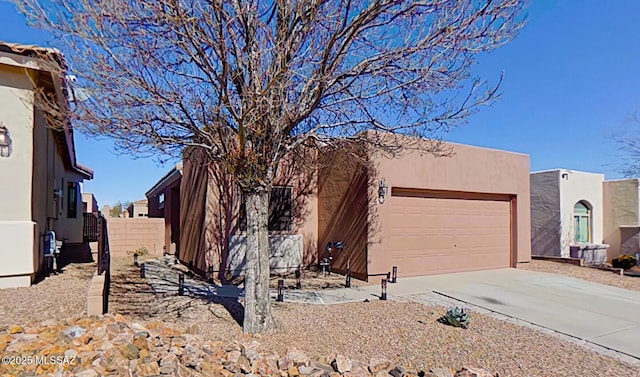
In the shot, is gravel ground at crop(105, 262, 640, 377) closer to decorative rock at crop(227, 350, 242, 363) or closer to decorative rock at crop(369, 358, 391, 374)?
decorative rock at crop(369, 358, 391, 374)

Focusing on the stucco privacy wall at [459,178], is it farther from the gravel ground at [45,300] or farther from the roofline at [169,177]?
the gravel ground at [45,300]

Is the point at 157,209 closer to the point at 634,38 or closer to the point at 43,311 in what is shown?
the point at 43,311

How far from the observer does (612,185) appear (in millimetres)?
19359

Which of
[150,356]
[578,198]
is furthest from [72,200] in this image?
[578,198]

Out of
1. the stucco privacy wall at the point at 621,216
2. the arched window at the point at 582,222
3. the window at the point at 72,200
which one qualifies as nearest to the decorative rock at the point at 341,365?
the window at the point at 72,200

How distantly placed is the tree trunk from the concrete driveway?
162 inches

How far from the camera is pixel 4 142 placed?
730 centimetres

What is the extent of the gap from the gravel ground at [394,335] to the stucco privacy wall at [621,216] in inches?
615

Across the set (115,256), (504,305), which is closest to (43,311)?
(504,305)

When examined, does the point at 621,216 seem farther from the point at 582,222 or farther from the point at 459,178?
the point at 459,178

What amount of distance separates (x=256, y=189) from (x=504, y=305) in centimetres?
618

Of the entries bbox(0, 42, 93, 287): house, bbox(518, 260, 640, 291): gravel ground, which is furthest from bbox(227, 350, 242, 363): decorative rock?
bbox(518, 260, 640, 291): gravel ground

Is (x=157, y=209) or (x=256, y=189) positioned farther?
(x=157, y=209)

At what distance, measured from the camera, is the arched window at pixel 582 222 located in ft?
59.5
